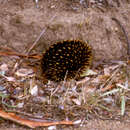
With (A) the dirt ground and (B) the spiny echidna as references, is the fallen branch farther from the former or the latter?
(A) the dirt ground

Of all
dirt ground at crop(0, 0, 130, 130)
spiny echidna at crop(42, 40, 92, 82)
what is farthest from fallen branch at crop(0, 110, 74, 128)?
dirt ground at crop(0, 0, 130, 130)

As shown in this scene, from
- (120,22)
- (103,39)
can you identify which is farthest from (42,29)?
(120,22)

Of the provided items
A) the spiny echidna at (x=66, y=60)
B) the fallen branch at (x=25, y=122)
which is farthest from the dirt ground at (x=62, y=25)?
the fallen branch at (x=25, y=122)

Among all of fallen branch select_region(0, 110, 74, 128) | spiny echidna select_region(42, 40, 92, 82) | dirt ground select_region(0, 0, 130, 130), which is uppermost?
dirt ground select_region(0, 0, 130, 130)

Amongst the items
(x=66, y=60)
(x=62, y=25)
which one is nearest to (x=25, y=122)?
(x=66, y=60)

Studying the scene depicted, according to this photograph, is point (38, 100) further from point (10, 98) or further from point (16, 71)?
point (16, 71)

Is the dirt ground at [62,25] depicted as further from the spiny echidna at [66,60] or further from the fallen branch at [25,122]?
the fallen branch at [25,122]
